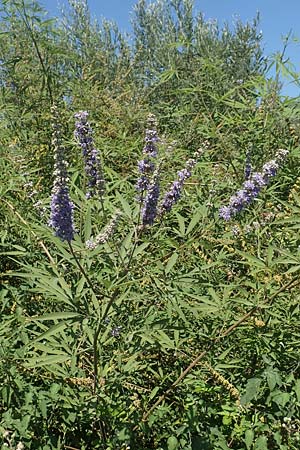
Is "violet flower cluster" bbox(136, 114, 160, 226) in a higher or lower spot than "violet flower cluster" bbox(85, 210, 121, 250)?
higher

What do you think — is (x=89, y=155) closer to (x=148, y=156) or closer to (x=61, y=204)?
(x=148, y=156)

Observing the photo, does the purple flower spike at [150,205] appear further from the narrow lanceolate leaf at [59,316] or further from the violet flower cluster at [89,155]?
the narrow lanceolate leaf at [59,316]

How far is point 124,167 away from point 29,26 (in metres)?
1.30

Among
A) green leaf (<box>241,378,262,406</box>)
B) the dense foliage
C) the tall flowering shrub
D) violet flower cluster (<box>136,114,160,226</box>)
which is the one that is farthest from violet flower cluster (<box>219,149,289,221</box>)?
green leaf (<box>241,378,262,406</box>)

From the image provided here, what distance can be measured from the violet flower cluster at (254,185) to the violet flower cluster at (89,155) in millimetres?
602

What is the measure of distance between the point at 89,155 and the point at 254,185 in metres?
0.71

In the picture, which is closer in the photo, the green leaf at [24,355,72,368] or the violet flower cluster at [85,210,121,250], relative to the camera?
the green leaf at [24,355,72,368]

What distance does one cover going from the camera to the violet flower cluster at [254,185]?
87.0 inches

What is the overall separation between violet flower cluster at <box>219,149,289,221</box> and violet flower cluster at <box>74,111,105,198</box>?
0.60 metres

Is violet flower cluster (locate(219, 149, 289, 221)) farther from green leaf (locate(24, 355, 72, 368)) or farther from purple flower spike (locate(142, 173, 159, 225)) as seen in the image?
green leaf (locate(24, 355, 72, 368))

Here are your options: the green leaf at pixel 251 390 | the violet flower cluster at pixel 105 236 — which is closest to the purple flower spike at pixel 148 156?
→ the violet flower cluster at pixel 105 236

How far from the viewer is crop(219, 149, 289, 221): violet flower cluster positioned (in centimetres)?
221

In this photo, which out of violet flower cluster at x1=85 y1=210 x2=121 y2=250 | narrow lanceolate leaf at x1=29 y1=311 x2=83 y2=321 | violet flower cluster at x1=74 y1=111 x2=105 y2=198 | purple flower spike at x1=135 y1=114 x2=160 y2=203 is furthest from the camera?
violet flower cluster at x1=74 y1=111 x2=105 y2=198

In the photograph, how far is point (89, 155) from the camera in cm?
215
